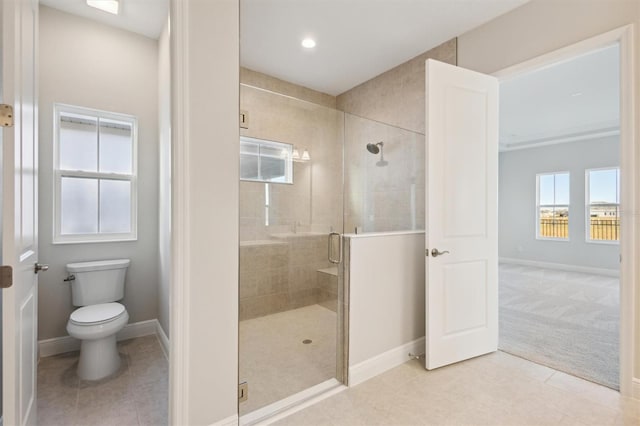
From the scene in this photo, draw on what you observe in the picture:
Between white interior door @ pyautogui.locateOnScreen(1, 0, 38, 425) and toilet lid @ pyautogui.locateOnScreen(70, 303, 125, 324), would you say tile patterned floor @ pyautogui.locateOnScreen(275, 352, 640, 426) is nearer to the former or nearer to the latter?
white interior door @ pyautogui.locateOnScreen(1, 0, 38, 425)

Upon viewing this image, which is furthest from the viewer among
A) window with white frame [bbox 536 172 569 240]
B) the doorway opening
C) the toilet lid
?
window with white frame [bbox 536 172 569 240]

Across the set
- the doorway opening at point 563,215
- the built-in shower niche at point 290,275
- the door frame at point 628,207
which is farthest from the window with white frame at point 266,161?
the door frame at point 628,207

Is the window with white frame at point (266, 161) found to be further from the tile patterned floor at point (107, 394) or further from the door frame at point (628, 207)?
the door frame at point (628, 207)

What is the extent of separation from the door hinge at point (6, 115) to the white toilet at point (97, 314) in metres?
1.46

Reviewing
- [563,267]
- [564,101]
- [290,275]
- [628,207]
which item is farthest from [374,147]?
[563,267]

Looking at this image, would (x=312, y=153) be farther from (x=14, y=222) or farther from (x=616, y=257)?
(x=616, y=257)

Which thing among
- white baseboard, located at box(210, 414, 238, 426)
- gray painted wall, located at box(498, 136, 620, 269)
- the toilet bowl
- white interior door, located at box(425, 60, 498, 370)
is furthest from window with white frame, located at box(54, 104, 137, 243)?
gray painted wall, located at box(498, 136, 620, 269)

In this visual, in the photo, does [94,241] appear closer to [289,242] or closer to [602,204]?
[289,242]

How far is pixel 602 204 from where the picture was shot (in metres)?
5.90

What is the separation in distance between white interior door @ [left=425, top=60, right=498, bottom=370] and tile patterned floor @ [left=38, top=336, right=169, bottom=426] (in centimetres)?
195

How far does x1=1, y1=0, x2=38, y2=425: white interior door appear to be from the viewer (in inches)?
45.8

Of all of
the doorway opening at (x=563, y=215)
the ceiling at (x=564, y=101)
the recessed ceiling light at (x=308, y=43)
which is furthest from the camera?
the ceiling at (x=564, y=101)

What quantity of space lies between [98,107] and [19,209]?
71.8 inches

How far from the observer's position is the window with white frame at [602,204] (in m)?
5.76
